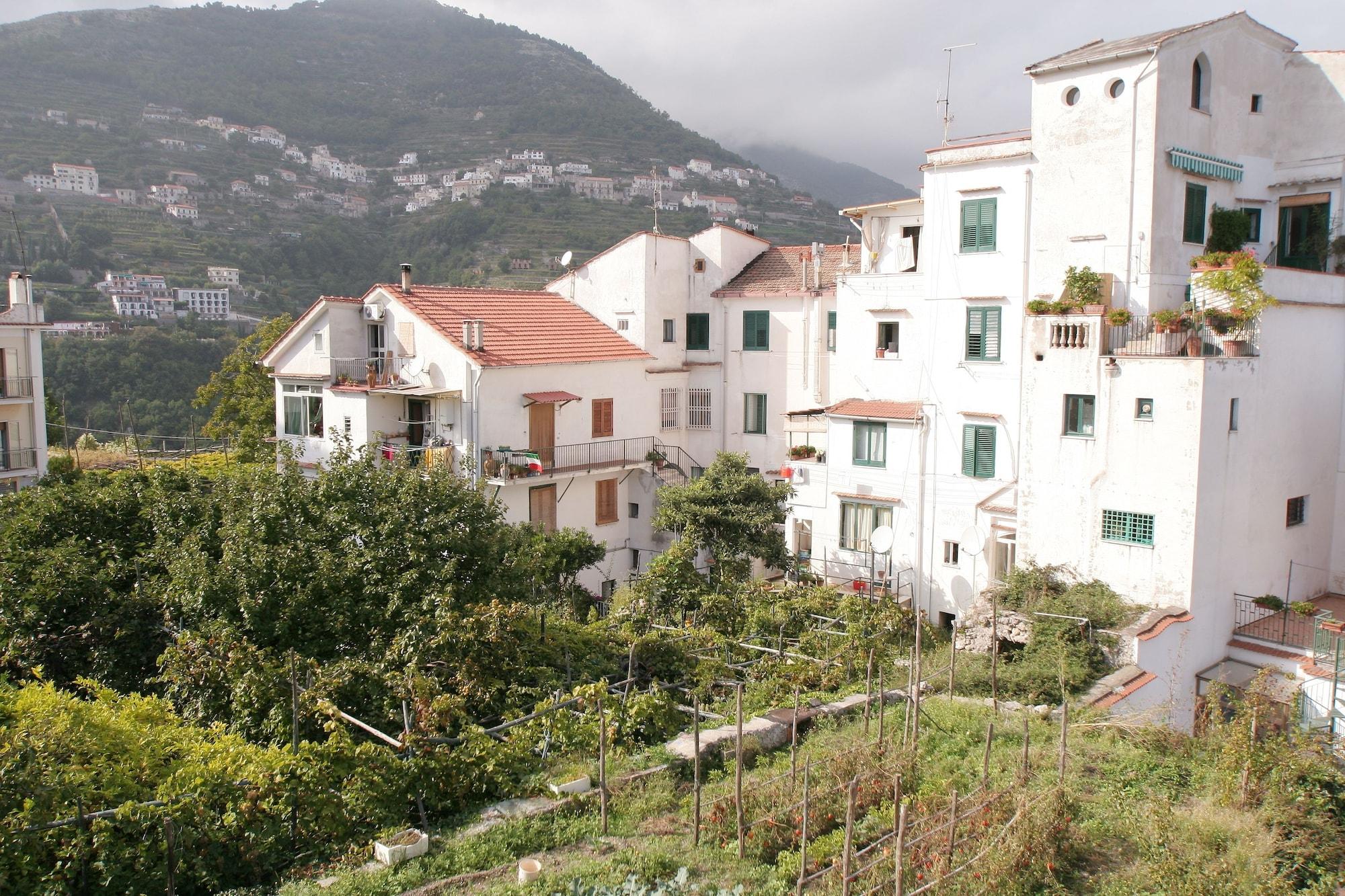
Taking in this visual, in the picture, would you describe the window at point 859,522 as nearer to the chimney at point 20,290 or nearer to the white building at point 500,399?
the white building at point 500,399

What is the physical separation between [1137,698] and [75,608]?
19.7m

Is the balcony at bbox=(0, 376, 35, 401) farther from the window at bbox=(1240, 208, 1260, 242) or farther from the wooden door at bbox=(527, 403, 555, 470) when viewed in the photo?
the window at bbox=(1240, 208, 1260, 242)

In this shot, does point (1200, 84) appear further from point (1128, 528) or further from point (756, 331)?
point (756, 331)

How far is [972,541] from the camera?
2464 cm

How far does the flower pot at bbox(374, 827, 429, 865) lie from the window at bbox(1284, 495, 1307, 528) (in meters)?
21.1

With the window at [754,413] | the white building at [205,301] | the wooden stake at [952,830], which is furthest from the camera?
the white building at [205,301]

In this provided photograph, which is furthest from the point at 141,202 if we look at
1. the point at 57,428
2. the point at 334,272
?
the point at 57,428

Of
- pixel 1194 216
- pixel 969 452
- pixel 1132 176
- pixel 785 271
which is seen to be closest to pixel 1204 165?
pixel 1194 216

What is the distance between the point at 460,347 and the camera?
30.1m

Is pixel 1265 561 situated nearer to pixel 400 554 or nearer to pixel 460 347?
pixel 400 554

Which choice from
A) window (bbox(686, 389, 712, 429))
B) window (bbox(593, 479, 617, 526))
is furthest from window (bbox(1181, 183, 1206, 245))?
window (bbox(593, 479, 617, 526))

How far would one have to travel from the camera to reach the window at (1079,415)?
22328 millimetres

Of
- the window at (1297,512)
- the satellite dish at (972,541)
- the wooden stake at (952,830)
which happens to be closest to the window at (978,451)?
the satellite dish at (972,541)

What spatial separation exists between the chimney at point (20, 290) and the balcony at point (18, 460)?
573 cm
